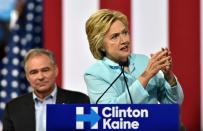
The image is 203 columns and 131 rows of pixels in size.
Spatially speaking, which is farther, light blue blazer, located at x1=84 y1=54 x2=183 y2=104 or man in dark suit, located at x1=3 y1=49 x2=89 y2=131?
man in dark suit, located at x1=3 y1=49 x2=89 y2=131

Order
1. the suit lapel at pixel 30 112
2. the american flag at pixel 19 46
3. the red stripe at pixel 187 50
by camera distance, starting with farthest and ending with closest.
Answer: the american flag at pixel 19 46, the red stripe at pixel 187 50, the suit lapel at pixel 30 112

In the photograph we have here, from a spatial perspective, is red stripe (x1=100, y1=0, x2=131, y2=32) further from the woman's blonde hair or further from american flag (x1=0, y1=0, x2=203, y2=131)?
the woman's blonde hair

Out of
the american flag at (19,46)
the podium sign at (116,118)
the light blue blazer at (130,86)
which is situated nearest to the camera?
the podium sign at (116,118)

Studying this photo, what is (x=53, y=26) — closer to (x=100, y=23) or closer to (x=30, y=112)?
(x=30, y=112)

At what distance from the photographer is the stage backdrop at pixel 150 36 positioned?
277 centimetres

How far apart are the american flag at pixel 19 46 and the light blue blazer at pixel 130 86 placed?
1482mm

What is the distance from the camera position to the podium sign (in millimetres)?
1149

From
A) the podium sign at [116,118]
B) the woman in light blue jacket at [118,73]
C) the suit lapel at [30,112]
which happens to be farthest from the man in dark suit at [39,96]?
the podium sign at [116,118]

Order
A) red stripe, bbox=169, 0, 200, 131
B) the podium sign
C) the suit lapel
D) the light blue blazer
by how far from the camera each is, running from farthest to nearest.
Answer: red stripe, bbox=169, 0, 200, 131
the suit lapel
the light blue blazer
the podium sign

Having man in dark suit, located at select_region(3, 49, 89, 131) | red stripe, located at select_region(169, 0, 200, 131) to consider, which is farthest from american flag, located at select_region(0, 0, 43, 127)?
man in dark suit, located at select_region(3, 49, 89, 131)

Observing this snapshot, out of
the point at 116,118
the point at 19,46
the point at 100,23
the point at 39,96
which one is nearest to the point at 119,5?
the point at 19,46

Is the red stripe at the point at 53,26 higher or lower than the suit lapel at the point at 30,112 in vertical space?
higher

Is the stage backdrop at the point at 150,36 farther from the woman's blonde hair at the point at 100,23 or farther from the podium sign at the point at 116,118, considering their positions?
the podium sign at the point at 116,118

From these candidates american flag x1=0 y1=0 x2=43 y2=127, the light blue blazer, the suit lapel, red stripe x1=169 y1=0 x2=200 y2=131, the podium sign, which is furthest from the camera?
american flag x1=0 y1=0 x2=43 y2=127
